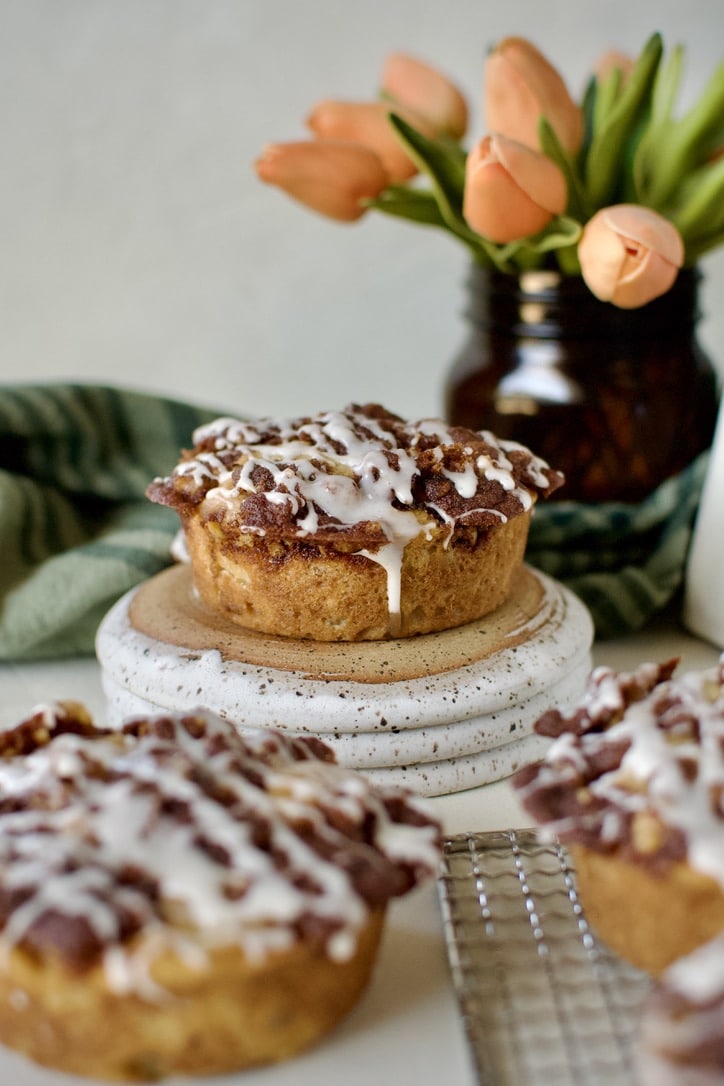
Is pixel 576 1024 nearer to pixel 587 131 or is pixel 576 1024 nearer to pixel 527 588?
pixel 527 588

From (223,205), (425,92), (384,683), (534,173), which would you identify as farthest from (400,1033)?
(223,205)

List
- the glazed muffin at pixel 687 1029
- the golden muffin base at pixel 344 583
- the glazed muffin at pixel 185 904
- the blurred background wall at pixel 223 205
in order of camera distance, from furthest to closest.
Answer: the blurred background wall at pixel 223 205
the golden muffin base at pixel 344 583
the glazed muffin at pixel 185 904
the glazed muffin at pixel 687 1029

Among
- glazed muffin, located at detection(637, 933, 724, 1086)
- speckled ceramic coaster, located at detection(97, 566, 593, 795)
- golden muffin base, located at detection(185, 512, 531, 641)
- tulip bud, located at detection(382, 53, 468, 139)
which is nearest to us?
glazed muffin, located at detection(637, 933, 724, 1086)

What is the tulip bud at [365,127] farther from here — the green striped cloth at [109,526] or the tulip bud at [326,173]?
the green striped cloth at [109,526]

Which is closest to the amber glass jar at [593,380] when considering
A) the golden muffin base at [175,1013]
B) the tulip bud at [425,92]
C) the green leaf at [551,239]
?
the green leaf at [551,239]

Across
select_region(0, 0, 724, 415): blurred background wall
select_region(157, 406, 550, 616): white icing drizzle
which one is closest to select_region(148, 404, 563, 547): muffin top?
select_region(157, 406, 550, 616): white icing drizzle

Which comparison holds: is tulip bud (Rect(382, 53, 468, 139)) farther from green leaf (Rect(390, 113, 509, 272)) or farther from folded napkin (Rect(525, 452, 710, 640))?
folded napkin (Rect(525, 452, 710, 640))

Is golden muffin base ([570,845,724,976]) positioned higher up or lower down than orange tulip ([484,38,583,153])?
lower down
